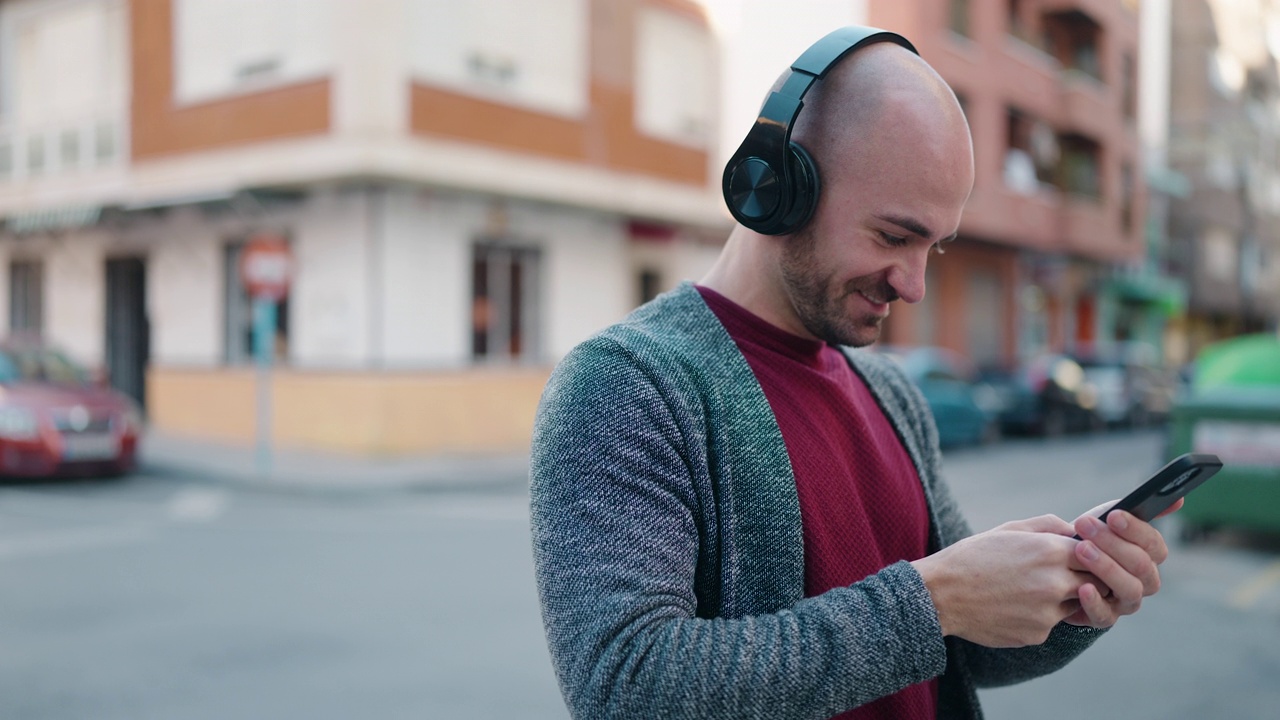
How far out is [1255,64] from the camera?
138ft

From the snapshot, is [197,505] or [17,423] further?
[17,423]

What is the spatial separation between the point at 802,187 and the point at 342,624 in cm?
503

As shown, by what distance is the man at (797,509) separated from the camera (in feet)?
3.75

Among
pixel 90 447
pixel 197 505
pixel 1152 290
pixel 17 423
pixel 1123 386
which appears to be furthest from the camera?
pixel 1152 290

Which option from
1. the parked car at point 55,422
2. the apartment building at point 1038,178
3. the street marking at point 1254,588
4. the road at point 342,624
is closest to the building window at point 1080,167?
the apartment building at point 1038,178

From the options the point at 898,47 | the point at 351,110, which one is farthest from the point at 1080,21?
the point at 898,47

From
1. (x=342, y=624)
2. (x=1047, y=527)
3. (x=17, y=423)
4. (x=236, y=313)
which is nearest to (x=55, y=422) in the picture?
(x=17, y=423)

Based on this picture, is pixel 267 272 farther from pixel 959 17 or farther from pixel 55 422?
pixel 959 17

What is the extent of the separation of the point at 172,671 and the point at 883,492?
4.47 meters

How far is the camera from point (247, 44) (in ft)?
47.9

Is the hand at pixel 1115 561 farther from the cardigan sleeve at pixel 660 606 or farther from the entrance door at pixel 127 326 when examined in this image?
the entrance door at pixel 127 326

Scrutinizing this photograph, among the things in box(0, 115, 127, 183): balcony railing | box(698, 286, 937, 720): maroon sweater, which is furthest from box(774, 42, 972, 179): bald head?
box(0, 115, 127, 183): balcony railing

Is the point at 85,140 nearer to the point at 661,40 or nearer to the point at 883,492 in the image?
the point at 661,40

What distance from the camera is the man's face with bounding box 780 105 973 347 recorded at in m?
1.33
